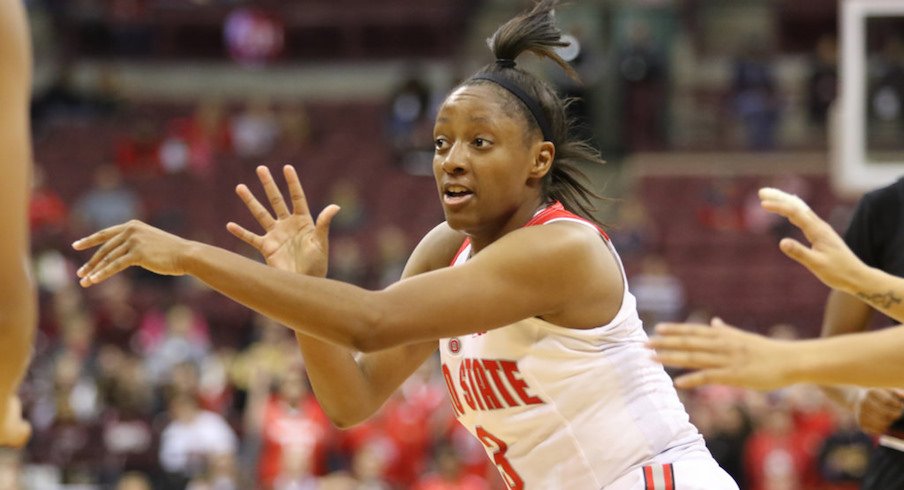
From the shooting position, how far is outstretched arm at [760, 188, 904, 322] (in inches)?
110

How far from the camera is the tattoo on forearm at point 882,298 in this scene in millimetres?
2930

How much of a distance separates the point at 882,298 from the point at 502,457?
3.99 feet

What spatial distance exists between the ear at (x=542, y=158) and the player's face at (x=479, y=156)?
2 centimetres

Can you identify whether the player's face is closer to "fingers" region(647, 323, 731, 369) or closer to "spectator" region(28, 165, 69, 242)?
"fingers" region(647, 323, 731, 369)

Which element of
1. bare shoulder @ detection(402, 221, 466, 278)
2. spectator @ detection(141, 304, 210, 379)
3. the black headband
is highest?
the black headband

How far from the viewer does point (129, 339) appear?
13.6 m

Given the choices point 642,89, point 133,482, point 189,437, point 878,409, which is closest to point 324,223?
point 878,409

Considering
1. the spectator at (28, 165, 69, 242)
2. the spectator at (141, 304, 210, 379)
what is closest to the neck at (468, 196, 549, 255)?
the spectator at (141, 304, 210, 379)

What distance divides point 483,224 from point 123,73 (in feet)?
58.8

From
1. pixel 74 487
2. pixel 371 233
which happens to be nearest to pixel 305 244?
pixel 74 487

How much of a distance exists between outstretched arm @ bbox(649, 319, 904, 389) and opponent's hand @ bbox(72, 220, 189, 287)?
121cm

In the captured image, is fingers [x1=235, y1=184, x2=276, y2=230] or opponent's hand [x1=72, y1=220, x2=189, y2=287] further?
fingers [x1=235, y1=184, x2=276, y2=230]

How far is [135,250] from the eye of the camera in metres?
3.19

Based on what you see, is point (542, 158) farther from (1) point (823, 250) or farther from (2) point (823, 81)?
(2) point (823, 81)
